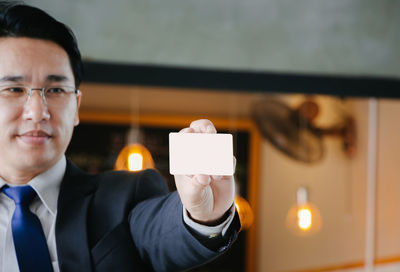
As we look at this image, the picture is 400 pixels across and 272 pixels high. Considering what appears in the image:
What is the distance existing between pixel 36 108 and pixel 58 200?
220 mm

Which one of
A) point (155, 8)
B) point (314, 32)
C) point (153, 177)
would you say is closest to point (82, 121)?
point (155, 8)

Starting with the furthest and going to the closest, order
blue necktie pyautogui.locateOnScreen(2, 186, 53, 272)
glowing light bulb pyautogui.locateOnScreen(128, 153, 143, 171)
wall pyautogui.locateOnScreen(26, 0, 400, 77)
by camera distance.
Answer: glowing light bulb pyautogui.locateOnScreen(128, 153, 143, 171), wall pyautogui.locateOnScreen(26, 0, 400, 77), blue necktie pyautogui.locateOnScreen(2, 186, 53, 272)

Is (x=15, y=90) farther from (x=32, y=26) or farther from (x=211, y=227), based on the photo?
(x=211, y=227)

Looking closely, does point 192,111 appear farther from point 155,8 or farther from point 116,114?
point 155,8

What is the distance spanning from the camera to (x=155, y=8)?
2.08 meters

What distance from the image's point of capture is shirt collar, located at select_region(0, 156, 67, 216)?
96 cm

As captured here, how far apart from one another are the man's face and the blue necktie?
0.11 feet

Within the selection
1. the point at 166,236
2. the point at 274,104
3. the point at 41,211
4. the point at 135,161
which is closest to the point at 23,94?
the point at 41,211

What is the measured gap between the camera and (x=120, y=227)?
969mm

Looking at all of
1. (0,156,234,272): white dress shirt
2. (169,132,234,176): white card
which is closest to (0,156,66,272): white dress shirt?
(0,156,234,272): white dress shirt

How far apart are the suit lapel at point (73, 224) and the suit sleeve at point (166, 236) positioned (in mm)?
106

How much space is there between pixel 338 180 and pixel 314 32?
5.73ft

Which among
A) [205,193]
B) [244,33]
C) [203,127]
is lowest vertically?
[205,193]

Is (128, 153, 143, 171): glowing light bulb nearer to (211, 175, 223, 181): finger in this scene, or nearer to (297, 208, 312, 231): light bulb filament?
(297, 208, 312, 231): light bulb filament
